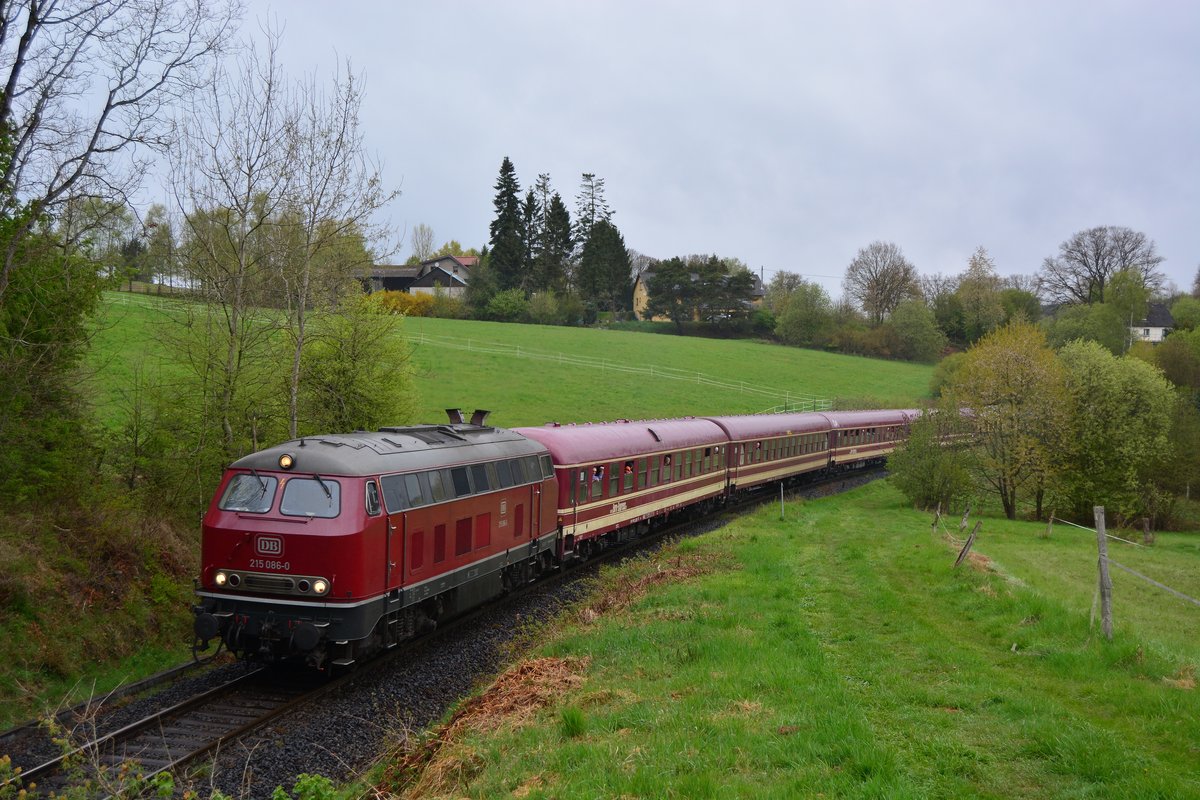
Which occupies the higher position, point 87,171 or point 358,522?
point 87,171

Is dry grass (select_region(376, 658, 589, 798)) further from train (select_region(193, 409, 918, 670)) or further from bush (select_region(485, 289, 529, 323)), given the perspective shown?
bush (select_region(485, 289, 529, 323))

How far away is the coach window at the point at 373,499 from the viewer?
1205 cm

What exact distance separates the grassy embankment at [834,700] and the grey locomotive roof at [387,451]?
3440mm

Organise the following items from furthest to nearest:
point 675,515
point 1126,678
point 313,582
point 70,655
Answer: point 675,515, point 70,655, point 313,582, point 1126,678

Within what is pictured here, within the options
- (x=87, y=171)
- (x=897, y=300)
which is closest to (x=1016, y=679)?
(x=87, y=171)

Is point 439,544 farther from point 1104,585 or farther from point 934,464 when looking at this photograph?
point 934,464

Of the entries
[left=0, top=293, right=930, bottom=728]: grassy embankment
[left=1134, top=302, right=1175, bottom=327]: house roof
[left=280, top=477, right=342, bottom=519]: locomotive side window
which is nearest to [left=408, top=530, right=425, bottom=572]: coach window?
[left=280, top=477, right=342, bottom=519]: locomotive side window

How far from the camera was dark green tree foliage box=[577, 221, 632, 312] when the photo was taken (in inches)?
3617

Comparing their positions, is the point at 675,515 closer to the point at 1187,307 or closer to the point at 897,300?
the point at 1187,307

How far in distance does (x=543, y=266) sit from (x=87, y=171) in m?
77.2

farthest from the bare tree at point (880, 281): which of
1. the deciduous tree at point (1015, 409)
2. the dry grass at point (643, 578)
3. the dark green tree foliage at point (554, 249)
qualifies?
the dry grass at point (643, 578)

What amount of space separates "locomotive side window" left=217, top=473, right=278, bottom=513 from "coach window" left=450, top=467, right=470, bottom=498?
3181 millimetres

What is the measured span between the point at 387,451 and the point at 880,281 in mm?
97060

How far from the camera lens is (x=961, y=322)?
93.8 m
